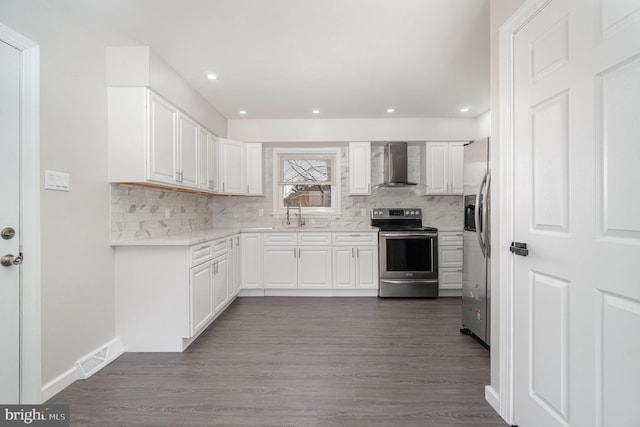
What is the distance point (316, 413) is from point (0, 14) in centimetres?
280

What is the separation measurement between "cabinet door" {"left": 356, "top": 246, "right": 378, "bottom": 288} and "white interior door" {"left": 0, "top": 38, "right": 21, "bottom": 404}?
10.4ft

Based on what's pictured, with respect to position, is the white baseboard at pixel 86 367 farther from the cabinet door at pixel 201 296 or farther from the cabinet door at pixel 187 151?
the cabinet door at pixel 187 151

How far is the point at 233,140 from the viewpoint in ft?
13.2

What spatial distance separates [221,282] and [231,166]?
5.45ft

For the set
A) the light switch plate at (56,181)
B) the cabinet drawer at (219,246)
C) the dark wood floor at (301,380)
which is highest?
the light switch plate at (56,181)

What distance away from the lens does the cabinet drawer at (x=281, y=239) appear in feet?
12.6

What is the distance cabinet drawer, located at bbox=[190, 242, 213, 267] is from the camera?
240cm

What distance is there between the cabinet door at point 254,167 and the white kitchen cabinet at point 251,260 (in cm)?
70

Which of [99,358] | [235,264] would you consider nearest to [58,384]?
[99,358]

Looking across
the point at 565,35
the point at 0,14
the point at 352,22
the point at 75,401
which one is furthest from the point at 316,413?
the point at 0,14

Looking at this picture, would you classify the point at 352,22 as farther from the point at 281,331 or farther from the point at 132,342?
the point at 132,342

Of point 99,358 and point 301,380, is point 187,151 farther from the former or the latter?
point 301,380

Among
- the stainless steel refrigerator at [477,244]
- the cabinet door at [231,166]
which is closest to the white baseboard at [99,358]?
the cabinet door at [231,166]

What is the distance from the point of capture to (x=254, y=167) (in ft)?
13.5
